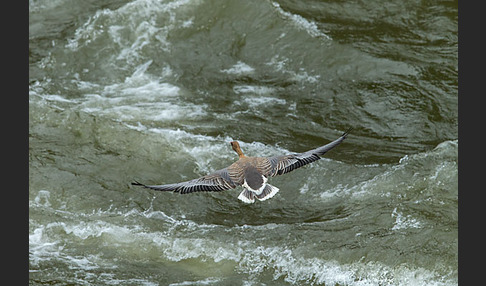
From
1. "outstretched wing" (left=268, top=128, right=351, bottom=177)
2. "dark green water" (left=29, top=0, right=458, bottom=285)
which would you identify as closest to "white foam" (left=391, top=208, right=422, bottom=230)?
"dark green water" (left=29, top=0, right=458, bottom=285)

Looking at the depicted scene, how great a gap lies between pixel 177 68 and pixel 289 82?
6.33 ft

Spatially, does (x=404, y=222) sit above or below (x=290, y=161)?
below

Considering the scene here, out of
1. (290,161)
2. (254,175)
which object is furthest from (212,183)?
(290,161)

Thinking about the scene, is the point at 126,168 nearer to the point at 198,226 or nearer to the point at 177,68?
the point at 198,226

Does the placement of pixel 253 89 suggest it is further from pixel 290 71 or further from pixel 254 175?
pixel 254 175

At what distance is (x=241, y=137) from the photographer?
9.52 meters

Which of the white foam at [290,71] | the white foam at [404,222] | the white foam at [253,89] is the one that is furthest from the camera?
the white foam at [290,71]

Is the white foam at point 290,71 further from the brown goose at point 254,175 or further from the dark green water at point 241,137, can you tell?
the brown goose at point 254,175

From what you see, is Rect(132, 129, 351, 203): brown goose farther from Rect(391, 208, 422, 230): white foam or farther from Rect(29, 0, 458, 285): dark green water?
Rect(391, 208, 422, 230): white foam

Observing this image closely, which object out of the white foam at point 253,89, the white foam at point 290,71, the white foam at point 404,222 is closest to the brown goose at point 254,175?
the white foam at point 404,222

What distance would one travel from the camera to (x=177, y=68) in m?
11.3

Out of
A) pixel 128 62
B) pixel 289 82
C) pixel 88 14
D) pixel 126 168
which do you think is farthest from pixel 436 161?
pixel 88 14

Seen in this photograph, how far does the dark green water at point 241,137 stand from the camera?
24.6 feet

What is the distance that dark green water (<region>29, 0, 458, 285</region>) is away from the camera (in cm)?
750
